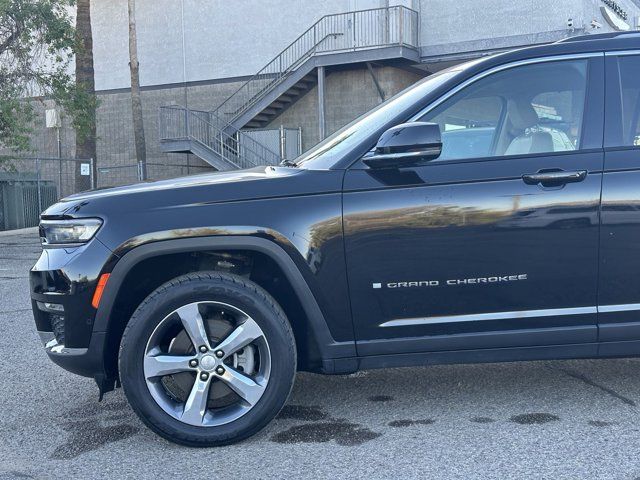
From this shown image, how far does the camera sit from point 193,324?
11.7 feet

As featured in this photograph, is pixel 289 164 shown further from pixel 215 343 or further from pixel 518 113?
pixel 518 113

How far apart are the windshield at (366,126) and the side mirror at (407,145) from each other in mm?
217

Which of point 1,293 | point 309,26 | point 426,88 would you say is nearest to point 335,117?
point 309,26

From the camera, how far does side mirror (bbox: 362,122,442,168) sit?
3537mm

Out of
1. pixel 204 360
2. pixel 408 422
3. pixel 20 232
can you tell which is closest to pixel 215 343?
pixel 204 360

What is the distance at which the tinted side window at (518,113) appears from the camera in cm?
381

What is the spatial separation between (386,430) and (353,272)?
85 cm

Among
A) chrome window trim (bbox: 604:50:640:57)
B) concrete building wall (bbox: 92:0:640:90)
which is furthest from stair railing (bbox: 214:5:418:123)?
chrome window trim (bbox: 604:50:640:57)

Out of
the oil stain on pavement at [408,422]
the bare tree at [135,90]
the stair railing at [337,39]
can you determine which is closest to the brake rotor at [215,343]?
the oil stain on pavement at [408,422]

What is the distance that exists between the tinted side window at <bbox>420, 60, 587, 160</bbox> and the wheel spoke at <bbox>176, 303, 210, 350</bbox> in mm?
1470

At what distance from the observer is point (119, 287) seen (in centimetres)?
360

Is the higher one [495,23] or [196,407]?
[495,23]

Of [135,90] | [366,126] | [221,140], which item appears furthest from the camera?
[221,140]

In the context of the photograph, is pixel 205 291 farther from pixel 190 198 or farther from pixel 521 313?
pixel 521 313
